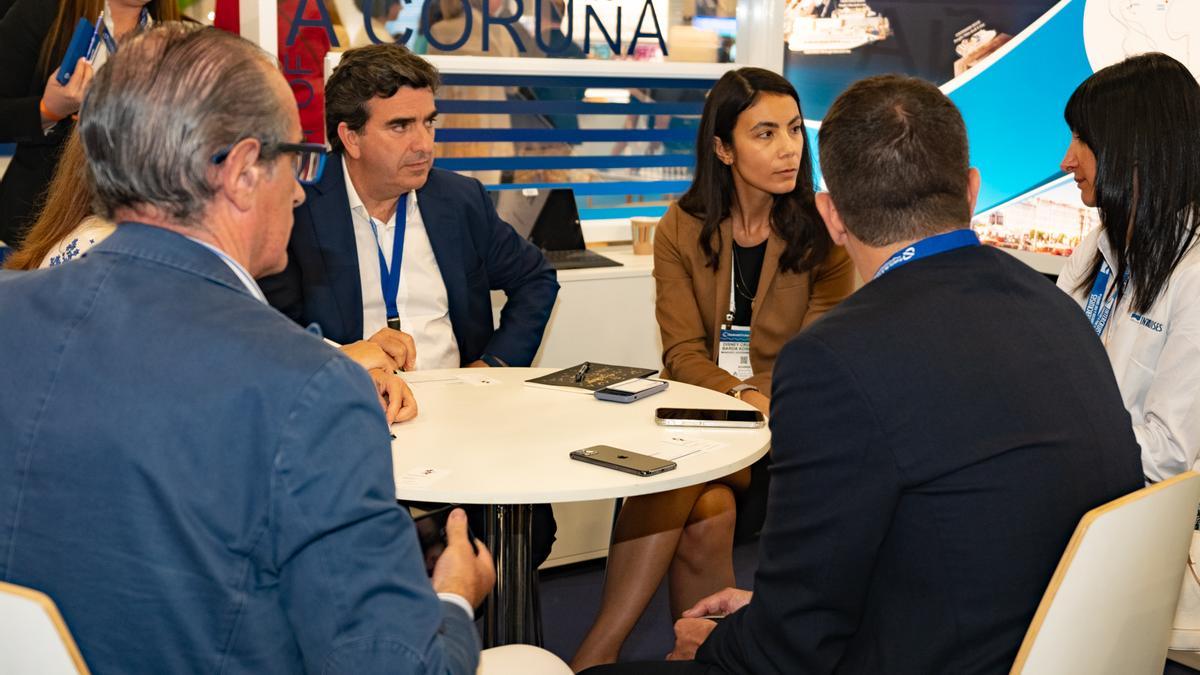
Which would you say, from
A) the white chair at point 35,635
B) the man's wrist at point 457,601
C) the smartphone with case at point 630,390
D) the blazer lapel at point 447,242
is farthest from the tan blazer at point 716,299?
the white chair at point 35,635

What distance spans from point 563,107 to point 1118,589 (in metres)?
3.25

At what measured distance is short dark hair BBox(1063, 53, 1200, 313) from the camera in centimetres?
243

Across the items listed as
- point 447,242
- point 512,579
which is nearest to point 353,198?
point 447,242

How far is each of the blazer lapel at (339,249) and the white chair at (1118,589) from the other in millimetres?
2016

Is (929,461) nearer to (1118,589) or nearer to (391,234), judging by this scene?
(1118,589)

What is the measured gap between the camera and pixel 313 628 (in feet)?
3.62

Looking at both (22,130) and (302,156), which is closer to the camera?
(302,156)

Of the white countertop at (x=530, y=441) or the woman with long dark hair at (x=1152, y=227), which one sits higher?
the woman with long dark hair at (x=1152, y=227)

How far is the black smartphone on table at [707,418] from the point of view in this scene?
235 cm

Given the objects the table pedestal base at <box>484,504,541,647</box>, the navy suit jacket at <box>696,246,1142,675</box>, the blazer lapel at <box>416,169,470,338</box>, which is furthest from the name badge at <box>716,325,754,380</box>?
the navy suit jacket at <box>696,246,1142,675</box>

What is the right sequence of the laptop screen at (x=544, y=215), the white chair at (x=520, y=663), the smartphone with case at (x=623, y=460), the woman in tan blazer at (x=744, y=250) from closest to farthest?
the white chair at (x=520, y=663) → the smartphone with case at (x=623, y=460) → the woman in tan blazer at (x=744, y=250) → the laptop screen at (x=544, y=215)

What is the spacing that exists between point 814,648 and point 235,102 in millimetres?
961

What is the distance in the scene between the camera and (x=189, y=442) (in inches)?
42.2

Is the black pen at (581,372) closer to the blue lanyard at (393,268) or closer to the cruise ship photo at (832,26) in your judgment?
the blue lanyard at (393,268)
